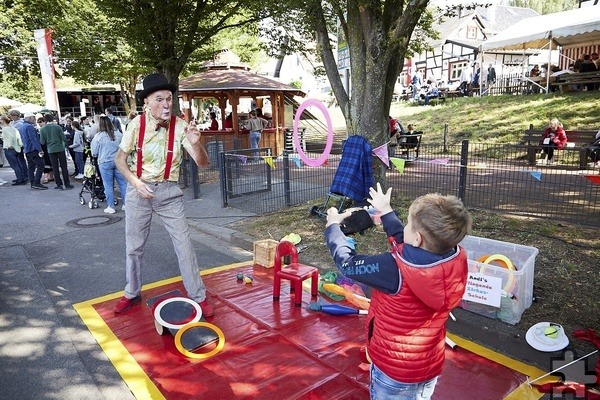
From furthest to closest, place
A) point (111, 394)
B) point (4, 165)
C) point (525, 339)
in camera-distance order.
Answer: point (4, 165) → point (525, 339) → point (111, 394)

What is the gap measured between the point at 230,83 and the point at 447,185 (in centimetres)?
1105

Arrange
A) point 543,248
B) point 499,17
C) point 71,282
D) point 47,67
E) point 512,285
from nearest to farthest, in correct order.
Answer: point 512,285
point 71,282
point 543,248
point 47,67
point 499,17

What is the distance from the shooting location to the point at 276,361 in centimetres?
361

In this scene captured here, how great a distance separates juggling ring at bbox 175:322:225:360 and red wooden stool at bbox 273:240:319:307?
88 centimetres

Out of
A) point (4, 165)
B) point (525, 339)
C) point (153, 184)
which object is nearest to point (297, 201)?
point (153, 184)

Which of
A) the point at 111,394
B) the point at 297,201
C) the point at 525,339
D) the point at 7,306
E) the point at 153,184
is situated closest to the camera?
the point at 111,394

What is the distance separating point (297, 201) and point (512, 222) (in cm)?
413

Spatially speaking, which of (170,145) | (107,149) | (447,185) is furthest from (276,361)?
(107,149)

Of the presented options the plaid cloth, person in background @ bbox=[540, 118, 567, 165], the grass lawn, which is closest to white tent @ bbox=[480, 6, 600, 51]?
A: the grass lawn

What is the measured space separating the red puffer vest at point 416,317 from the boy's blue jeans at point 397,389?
5 centimetres

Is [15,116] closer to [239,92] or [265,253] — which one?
[239,92]

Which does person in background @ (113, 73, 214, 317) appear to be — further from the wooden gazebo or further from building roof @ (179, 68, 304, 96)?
building roof @ (179, 68, 304, 96)

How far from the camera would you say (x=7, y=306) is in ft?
15.7

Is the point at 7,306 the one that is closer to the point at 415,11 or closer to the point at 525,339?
the point at 525,339
